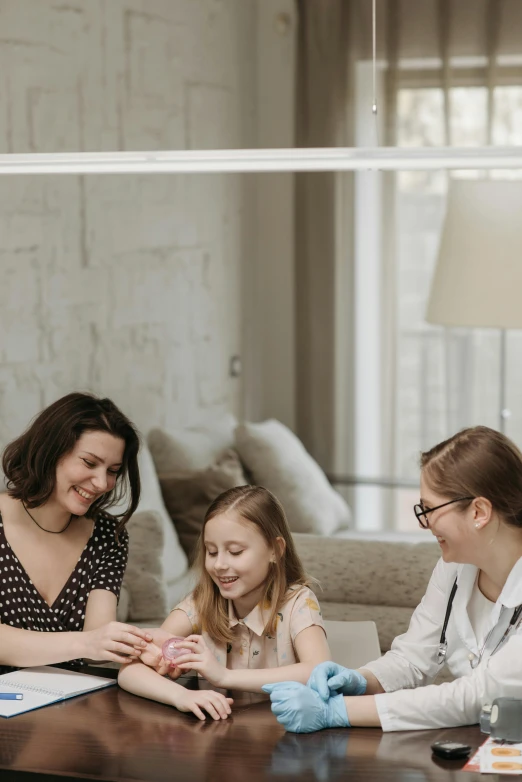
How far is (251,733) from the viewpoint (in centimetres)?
163

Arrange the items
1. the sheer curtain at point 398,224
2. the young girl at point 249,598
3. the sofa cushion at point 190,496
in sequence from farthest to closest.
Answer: the sheer curtain at point 398,224
the sofa cushion at point 190,496
the young girl at point 249,598

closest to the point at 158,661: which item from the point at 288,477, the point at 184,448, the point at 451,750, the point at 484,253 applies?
the point at 451,750

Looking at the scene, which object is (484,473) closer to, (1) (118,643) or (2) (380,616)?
(1) (118,643)

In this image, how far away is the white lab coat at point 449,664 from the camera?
1637 millimetres

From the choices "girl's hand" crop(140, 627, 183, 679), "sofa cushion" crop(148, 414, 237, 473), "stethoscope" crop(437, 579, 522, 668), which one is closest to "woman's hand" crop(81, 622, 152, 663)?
"girl's hand" crop(140, 627, 183, 679)

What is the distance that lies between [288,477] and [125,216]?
1.23 m

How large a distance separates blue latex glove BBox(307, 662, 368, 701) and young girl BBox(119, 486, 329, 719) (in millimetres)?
136

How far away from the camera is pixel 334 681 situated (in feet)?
5.60

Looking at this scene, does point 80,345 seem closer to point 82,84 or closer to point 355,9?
point 82,84

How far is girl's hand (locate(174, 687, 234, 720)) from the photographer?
1707 mm

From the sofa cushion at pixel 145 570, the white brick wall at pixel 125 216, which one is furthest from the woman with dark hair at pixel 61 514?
the white brick wall at pixel 125 216

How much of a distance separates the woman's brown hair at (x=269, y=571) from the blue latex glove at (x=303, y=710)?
357 mm

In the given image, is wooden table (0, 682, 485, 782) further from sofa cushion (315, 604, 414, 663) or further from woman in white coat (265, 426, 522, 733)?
sofa cushion (315, 604, 414, 663)

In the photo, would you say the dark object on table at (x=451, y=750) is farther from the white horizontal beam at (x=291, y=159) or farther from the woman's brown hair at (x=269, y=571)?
the white horizontal beam at (x=291, y=159)
